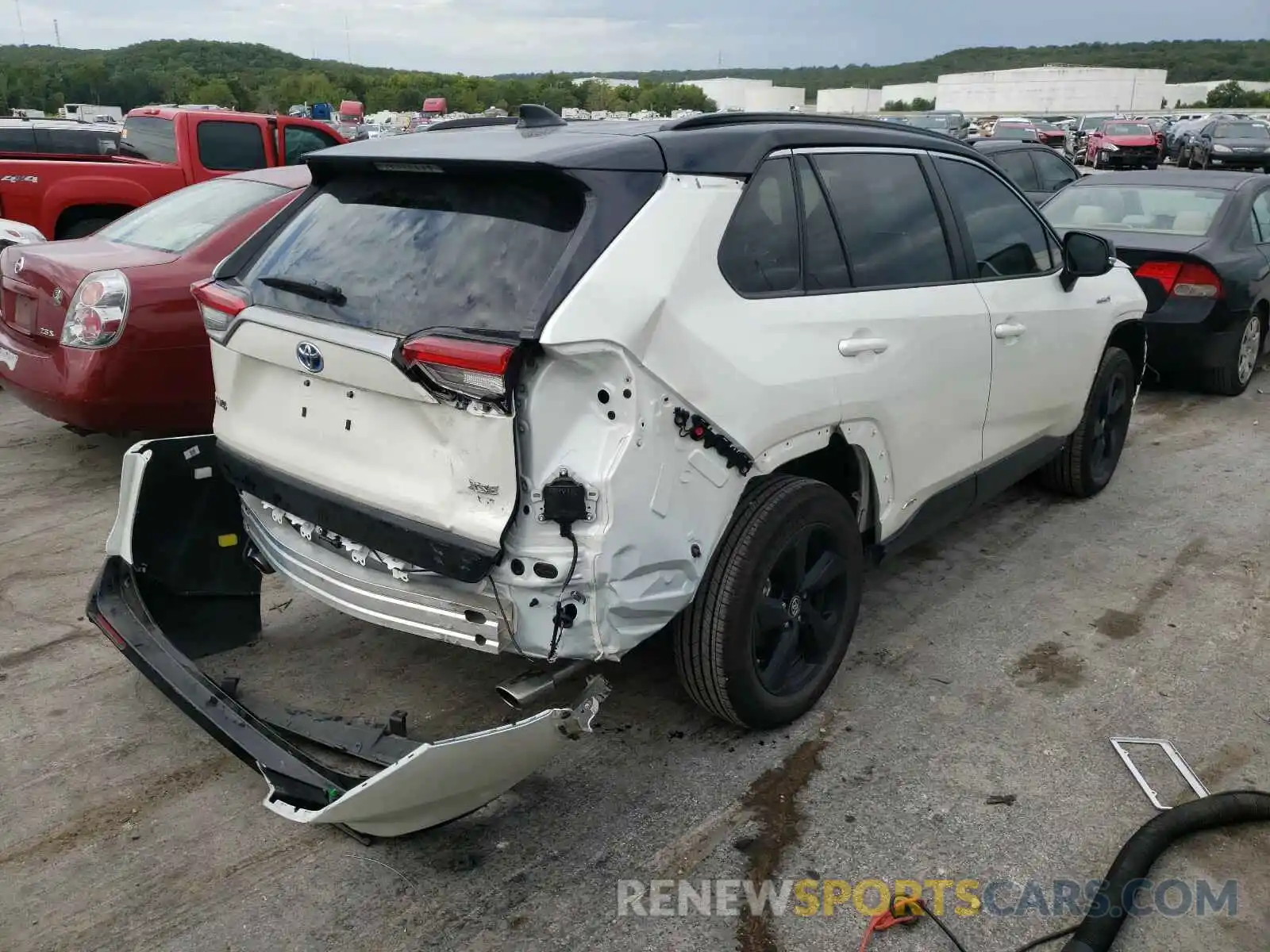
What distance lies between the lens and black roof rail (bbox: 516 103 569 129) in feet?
10.8

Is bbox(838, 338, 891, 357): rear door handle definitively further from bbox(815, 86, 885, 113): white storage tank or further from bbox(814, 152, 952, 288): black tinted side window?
bbox(815, 86, 885, 113): white storage tank

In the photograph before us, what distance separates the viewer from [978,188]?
4172 millimetres

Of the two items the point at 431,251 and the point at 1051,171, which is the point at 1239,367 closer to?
the point at 1051,171

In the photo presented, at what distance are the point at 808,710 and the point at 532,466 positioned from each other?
1.49 meters

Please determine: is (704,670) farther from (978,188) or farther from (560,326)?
(978,188)

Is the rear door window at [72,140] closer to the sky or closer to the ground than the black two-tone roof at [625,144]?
closer to the ground

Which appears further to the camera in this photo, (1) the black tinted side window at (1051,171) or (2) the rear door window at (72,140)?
(1) the black tinted side window at (1051,171)

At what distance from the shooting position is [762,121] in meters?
3.27

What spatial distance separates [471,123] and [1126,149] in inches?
1278

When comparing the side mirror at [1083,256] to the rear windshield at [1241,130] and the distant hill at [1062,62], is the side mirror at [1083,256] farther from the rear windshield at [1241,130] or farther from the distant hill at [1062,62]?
the distant hill at [1062,62]

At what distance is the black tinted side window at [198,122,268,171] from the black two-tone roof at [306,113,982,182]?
7.05 meters

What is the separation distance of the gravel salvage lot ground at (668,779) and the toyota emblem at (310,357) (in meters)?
1.25

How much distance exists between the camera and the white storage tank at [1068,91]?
98.7m

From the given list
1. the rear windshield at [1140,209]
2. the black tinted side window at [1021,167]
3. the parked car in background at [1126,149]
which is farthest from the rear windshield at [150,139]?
the parked car in background at [1126,149]
